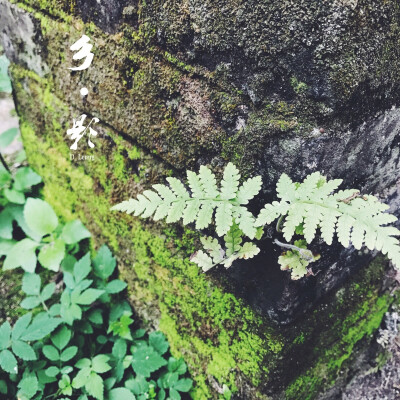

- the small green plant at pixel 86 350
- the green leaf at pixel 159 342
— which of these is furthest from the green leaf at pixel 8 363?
the green leaf at pixel 159 342

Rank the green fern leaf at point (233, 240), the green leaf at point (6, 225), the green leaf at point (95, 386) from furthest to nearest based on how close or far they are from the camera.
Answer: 1. the green leaf at point (6, 225)
2. the green leaf at point (95, 386)
3. the green fern leaf at point (233, 240)

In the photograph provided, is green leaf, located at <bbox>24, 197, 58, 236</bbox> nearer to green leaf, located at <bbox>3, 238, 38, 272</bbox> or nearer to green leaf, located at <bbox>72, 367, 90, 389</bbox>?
green leaf, located at <bbox>3, 238, 38, 272</bbox>

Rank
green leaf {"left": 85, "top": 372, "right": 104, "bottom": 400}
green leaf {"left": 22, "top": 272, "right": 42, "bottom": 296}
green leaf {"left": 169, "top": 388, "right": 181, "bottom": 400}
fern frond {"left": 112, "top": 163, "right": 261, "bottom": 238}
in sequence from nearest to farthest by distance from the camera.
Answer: fern frond {"left": 112, "top": 163, "right": 261, "bottom": 238}
green leaf {"left": 85, "top": 372, "right": 104, "bottom": 400}
green leaf {"left": 169, "top": 388, "right": 181, "bottom": 400}
green leaf {"left": 22, "top": 272, "right": 42, "bottom": 296}

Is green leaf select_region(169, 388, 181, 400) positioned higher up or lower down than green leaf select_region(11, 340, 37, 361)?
lower down

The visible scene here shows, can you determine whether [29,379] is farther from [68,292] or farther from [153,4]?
[153,4]

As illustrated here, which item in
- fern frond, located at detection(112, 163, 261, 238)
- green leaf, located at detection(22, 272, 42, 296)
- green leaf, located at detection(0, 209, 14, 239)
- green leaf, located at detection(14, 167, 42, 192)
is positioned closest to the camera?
fern frond, located at detection(112, 163, 261, 238)

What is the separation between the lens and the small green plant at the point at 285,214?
1029 mm

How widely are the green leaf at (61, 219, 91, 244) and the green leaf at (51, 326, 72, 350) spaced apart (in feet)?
1.74

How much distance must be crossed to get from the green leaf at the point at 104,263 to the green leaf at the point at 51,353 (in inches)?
17.0

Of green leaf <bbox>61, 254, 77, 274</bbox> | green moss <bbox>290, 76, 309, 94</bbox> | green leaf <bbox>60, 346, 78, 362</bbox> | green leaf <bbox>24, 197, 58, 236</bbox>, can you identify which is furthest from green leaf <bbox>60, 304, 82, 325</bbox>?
green moss <bbox>290, 76, 309, 94</bbox>

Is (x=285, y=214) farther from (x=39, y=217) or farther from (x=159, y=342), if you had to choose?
(x=39, y=217)

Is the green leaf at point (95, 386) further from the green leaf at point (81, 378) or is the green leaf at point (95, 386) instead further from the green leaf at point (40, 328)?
the green leaf at point (40, 328)

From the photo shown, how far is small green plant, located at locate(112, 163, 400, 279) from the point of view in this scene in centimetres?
103

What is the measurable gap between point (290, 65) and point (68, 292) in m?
1.55
